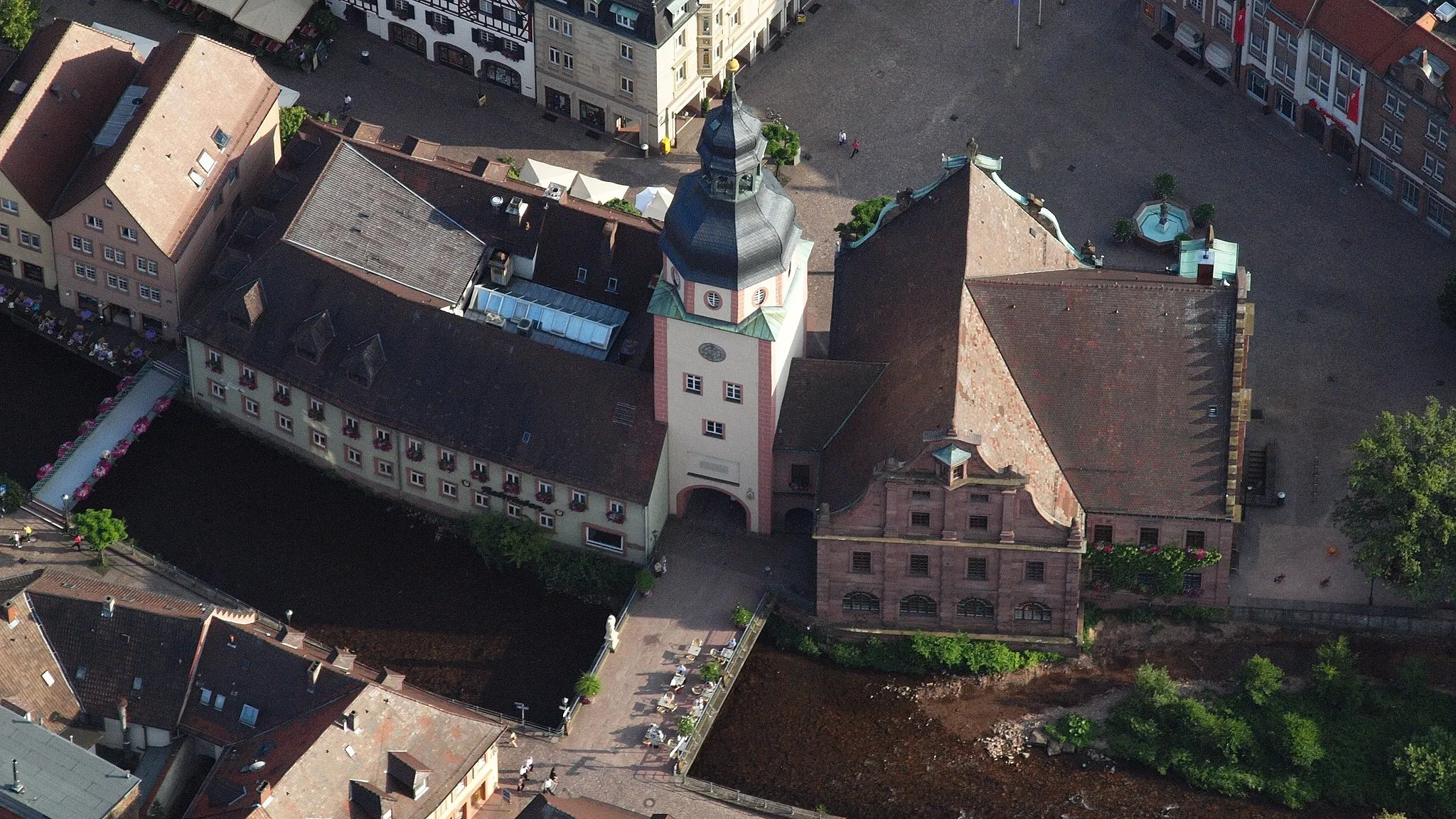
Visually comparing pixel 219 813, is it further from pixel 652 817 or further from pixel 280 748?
pixel 652 817

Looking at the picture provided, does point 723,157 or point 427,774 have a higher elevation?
point 723,157

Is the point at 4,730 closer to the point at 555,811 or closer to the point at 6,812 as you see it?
the point at 6,812

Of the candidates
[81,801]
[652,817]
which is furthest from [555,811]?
[81,801]

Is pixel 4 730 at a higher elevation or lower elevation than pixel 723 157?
lower

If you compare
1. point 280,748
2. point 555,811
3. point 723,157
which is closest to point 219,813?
point 280,748

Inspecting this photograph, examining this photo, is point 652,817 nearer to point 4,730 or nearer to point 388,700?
point 388,700

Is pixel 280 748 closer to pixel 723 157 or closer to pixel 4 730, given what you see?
pixel 4 730
